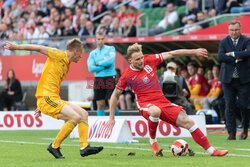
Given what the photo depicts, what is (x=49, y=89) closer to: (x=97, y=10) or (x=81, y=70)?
(x=81, y=70)

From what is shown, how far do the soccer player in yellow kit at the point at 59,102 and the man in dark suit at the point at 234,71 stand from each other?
163 inches

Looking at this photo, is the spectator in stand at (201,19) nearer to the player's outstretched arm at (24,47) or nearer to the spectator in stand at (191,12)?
the spectator in stand at (191,12)

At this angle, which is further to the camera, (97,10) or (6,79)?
(97,10)

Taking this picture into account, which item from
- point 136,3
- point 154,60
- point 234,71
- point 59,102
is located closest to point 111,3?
point 136,3

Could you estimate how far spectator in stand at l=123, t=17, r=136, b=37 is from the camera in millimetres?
19531

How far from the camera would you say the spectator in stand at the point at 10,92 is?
68.9ft

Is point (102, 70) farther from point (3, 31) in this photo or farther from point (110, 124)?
point (3, 31)

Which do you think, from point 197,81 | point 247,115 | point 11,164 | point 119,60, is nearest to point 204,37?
point 197,81

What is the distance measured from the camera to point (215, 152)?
796 cm

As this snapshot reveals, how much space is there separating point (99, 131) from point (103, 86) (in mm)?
1753

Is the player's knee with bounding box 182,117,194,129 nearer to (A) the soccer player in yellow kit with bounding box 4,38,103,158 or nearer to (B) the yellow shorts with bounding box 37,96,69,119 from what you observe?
(A) the soccer player in yellow kit with bounding box 4,38,103,158

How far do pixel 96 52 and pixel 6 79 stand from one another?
9298 mm

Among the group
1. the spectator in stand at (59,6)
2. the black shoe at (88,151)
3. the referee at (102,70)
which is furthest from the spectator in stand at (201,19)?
the black shoe at (88,151)

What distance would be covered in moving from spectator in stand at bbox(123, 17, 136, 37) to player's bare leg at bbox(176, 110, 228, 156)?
453 inches
